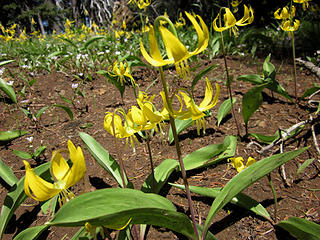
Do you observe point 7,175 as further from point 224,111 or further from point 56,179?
point 224,111

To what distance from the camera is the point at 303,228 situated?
1091mm

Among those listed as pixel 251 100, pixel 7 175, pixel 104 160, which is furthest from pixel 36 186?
pixel 251 100

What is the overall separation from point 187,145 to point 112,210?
155cm

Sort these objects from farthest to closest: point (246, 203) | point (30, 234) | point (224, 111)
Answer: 1. point (224, 111)
2. point (246, 203)
3. point (30, 234)

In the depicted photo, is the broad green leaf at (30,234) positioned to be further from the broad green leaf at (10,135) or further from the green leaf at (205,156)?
the broad green leaf at (10,135)

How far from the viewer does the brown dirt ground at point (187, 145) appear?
4.74 feet

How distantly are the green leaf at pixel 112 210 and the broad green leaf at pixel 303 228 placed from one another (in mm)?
605

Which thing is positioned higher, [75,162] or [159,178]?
[75,162]

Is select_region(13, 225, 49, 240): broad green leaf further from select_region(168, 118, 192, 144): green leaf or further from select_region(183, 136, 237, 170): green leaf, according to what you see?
select_region(168, 118, 192, 144): green leaf

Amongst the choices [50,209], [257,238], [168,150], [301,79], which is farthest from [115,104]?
[301,79]

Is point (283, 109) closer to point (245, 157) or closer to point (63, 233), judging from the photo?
point (245, 157)

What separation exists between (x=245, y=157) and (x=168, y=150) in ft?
2.29

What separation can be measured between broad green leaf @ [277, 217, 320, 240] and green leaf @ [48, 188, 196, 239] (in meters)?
0.60

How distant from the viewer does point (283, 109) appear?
2629 mm
